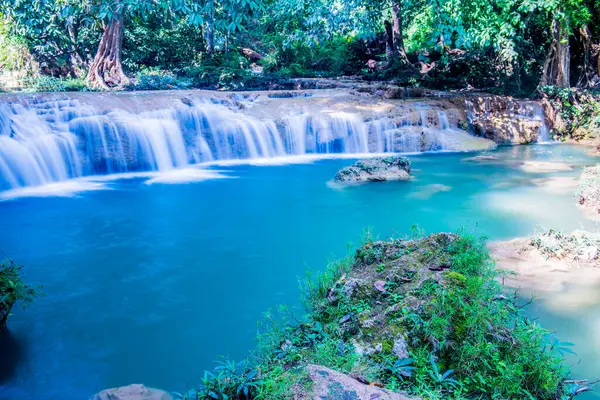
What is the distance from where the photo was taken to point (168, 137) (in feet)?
38.8

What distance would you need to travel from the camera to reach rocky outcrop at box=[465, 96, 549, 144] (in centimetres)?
1537

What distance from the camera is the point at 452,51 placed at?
22.1 meters

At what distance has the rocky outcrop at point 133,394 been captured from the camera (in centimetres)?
312

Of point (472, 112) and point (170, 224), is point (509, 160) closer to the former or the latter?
point (472, 112)

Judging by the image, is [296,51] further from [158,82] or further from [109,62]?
[109,62]

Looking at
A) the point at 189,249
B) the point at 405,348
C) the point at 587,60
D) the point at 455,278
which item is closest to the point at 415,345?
the point at 405,348

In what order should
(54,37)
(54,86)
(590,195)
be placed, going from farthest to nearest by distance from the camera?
(54,37) → (54,86) → (590,195)

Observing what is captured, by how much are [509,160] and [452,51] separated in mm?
11380

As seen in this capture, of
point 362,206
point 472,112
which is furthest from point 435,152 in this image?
point 362,206

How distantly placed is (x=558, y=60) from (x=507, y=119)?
3.35 m

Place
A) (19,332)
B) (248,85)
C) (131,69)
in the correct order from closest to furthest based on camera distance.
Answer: (19,332)
(248,85)
(131,69)

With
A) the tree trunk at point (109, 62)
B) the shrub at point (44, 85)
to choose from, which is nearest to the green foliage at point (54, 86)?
the shrub at point (44, 85)

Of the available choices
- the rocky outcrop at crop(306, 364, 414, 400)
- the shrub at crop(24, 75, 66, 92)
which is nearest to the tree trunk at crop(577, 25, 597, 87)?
the shrub at crop(24, 75, 66, 92)

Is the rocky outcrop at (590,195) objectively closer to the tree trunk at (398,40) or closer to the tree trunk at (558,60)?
the tree trunk at (558,60)
